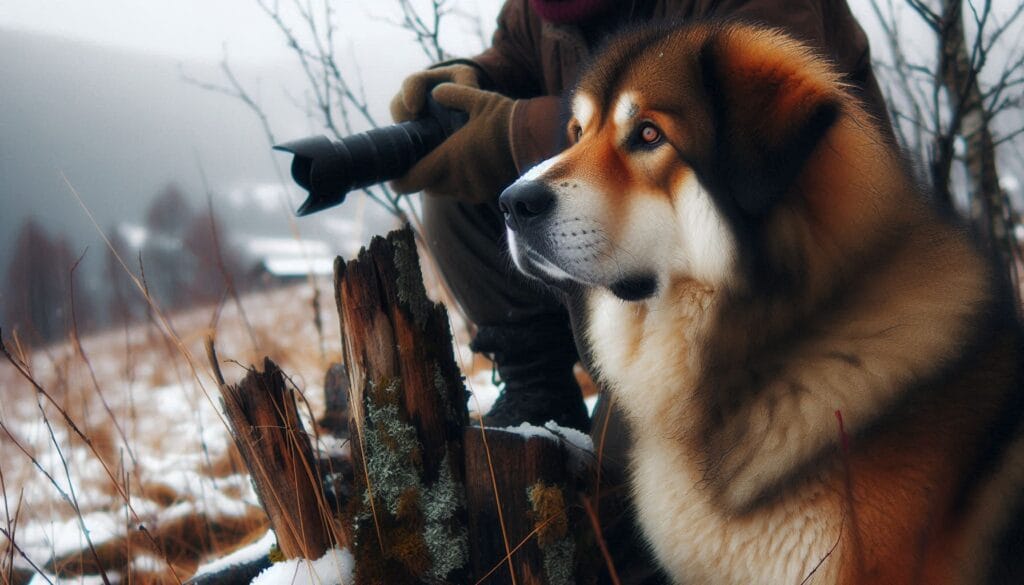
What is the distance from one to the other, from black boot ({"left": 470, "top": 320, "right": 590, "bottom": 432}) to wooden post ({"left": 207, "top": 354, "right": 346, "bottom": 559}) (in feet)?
2.36

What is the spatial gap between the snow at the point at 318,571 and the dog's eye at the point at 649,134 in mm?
979

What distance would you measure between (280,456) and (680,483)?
78cm

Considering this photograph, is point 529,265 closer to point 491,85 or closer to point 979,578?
point 979,578

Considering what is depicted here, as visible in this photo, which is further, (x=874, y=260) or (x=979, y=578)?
(x=874, y=260)

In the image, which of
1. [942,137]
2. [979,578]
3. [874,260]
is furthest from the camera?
[942,137]

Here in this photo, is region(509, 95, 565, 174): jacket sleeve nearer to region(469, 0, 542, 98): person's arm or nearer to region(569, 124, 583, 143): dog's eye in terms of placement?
region(569, 124, 583, 143): dog's eye

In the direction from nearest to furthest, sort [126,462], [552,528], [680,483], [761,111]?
1. [761,111]
2. [680,483]
3. [552,528]
4. [126,462]

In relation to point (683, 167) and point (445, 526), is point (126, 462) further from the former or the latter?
point (683, 167)

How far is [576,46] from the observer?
195 centimetres

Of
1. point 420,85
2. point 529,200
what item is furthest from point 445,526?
point 420,85

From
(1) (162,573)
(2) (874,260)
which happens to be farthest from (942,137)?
(1) (162,573)

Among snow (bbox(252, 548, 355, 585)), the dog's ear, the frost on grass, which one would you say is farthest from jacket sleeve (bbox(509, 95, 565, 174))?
snow (bbox(252, 548, 355, 585))

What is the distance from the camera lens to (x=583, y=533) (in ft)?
4.79

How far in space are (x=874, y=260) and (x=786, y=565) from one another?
499mm
